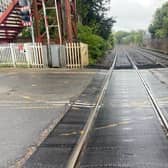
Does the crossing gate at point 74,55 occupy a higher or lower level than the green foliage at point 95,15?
→ lower

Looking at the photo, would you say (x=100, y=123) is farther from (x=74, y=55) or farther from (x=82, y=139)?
(x=74, y=55)

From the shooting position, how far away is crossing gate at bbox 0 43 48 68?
21922mm

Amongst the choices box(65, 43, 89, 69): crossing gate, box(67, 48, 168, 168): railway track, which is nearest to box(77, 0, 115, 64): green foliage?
box(65, 43, 89, 69): crossing gate

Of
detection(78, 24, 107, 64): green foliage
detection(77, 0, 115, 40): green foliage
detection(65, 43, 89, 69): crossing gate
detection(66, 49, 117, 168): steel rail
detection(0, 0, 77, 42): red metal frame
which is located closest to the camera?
detection(66, 49, 117, 168): steel rail

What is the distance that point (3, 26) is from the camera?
22.6 m

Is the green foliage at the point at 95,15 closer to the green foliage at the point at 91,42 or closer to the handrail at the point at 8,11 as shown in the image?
the green foliage at the point at 91,42

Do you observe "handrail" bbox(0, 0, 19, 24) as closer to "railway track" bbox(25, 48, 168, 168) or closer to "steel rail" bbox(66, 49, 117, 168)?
→ "railway track" bbox(25, 48, 168, 168)

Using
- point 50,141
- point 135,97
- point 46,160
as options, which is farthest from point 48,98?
point 46,160

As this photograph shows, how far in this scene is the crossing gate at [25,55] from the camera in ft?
71.9

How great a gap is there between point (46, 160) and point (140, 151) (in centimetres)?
155

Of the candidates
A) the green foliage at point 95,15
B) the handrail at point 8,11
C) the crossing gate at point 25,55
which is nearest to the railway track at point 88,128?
the crossing gate at point 25,55

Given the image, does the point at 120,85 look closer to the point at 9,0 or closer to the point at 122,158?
the point at 122,158

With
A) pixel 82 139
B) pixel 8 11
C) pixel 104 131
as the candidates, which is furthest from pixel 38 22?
pixel 82 139

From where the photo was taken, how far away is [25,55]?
22234mm
